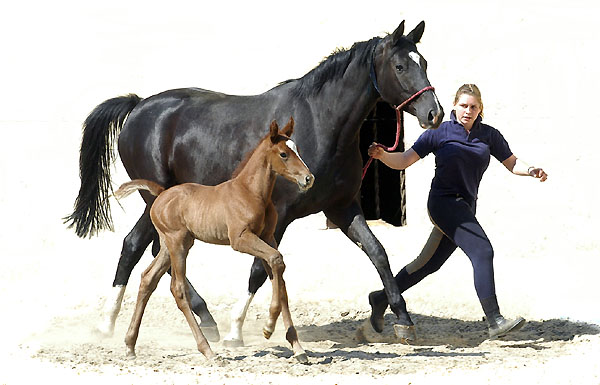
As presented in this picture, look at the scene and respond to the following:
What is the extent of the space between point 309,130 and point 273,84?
4.95 meters

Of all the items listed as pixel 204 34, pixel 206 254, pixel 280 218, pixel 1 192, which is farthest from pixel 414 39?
pixel 1 192

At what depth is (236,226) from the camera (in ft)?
17.6

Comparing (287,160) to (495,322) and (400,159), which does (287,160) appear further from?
(495,322)

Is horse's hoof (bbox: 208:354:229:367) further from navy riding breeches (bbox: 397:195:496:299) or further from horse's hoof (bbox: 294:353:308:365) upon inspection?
navy riding breeches (bbox: 397:195:496:299)

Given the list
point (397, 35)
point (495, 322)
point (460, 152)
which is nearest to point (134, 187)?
point (397, 35)

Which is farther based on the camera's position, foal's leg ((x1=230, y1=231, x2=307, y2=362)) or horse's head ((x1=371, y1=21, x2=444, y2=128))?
horse's head ((x1=371, y1=21, x2=444, y2=128))

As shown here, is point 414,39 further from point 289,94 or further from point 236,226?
point 236,226

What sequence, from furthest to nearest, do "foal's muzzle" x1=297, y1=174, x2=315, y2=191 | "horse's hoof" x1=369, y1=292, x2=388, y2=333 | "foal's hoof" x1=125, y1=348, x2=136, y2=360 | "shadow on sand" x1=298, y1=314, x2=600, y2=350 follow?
"horse's hoof" x1=369, y1=292, x2=388, y2=333 < "shadow on sand" x1=298, y1=314, x2=600, y2=350 < "foal's hoof" x1=125, y1=348, x2=136, y2=360 < "foal's muzzle" x1=297, y1=174, x2=315, y2=191

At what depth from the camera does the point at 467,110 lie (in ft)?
20.5

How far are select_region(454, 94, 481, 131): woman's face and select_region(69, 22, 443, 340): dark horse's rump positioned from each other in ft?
1.02

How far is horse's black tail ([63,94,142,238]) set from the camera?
25.6ft

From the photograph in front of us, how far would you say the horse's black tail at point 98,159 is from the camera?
25.6ft

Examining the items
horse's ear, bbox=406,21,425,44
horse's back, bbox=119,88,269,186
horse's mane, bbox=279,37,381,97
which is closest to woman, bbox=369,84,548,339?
horse's ear, bbox=406,21,425,44

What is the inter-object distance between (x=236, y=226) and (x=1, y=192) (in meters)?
6.45
